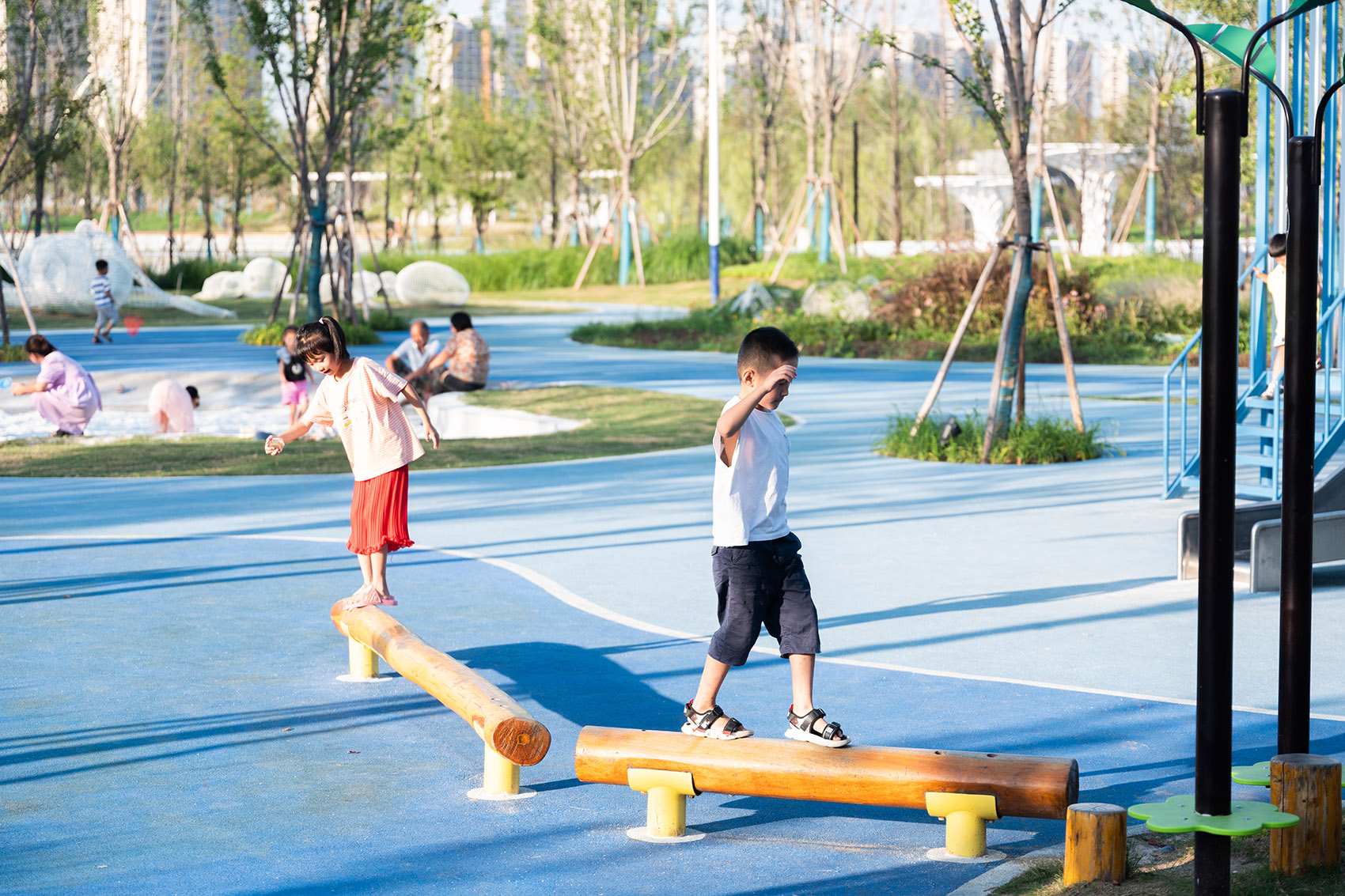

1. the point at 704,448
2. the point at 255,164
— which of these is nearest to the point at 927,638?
the point at 704,448

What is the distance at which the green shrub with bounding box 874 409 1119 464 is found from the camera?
45.7 feet

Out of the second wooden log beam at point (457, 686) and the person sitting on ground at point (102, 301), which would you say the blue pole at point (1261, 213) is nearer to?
the second wooden log beam at point (457, 686)

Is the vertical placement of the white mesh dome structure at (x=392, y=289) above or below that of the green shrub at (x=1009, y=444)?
above

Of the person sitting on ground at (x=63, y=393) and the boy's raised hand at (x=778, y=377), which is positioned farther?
the person sitting on ground at (x=63, y=393)

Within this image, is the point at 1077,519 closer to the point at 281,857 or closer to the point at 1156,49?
the point at 281,857

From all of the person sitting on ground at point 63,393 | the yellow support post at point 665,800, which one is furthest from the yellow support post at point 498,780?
the person sitting on ground at point 63,393

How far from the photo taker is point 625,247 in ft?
143

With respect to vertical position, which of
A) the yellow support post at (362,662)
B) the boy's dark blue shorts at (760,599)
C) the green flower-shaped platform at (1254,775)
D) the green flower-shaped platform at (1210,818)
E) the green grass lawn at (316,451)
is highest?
the boy's dark blue shorts at (760,599)

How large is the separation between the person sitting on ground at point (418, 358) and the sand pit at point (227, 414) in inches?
13.2

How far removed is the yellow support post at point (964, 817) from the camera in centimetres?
452

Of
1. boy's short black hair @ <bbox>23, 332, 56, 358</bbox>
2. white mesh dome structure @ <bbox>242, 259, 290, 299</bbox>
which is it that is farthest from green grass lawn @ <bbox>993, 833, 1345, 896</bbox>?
white mesh dome structure @ <bbox>242, 259, 290, 299</bbox>

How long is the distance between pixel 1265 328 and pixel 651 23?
1389 inches

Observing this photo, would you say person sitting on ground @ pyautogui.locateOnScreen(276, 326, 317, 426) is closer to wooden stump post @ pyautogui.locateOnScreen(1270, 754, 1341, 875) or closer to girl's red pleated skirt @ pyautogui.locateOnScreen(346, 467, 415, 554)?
girl's red pleated skirt @ pyautogui.locateOnScreen(346, 467, 415, 554)

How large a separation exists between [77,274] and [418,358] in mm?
20758
